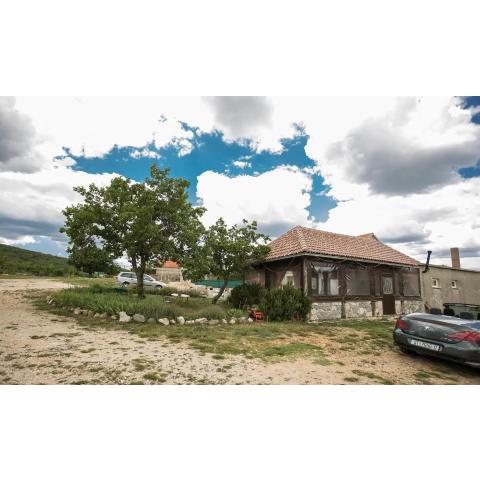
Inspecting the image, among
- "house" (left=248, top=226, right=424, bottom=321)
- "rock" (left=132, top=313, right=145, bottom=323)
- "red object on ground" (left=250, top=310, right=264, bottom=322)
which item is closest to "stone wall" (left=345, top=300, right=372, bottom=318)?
"house" (left=248, top=226, right=424, bottom=321)

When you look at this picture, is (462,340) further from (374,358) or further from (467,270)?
(467,270)

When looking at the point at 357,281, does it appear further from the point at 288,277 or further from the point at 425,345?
the point at 425,345

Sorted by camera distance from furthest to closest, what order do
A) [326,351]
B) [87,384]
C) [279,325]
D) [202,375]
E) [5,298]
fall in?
[5,298] < [279,325] < [326,351] < [202,375] < [87,384]

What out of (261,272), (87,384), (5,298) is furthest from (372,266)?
(5,298)

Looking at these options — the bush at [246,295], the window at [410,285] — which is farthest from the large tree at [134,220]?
the window at [410,285]

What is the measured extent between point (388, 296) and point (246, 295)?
26.9 ft

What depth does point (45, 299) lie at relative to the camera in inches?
520

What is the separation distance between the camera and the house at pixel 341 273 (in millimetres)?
12672

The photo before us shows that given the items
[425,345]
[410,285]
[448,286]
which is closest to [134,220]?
[425,345]

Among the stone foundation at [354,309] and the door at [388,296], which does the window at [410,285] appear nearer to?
the stone foundation at [354,309]

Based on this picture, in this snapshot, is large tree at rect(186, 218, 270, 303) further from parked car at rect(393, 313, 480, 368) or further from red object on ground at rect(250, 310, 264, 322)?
parked car at rect(393, 313, 480, 368)

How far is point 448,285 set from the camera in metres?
19.8

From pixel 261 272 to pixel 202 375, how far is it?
10645 millimetres

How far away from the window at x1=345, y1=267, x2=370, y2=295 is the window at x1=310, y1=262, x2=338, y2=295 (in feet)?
2.99
